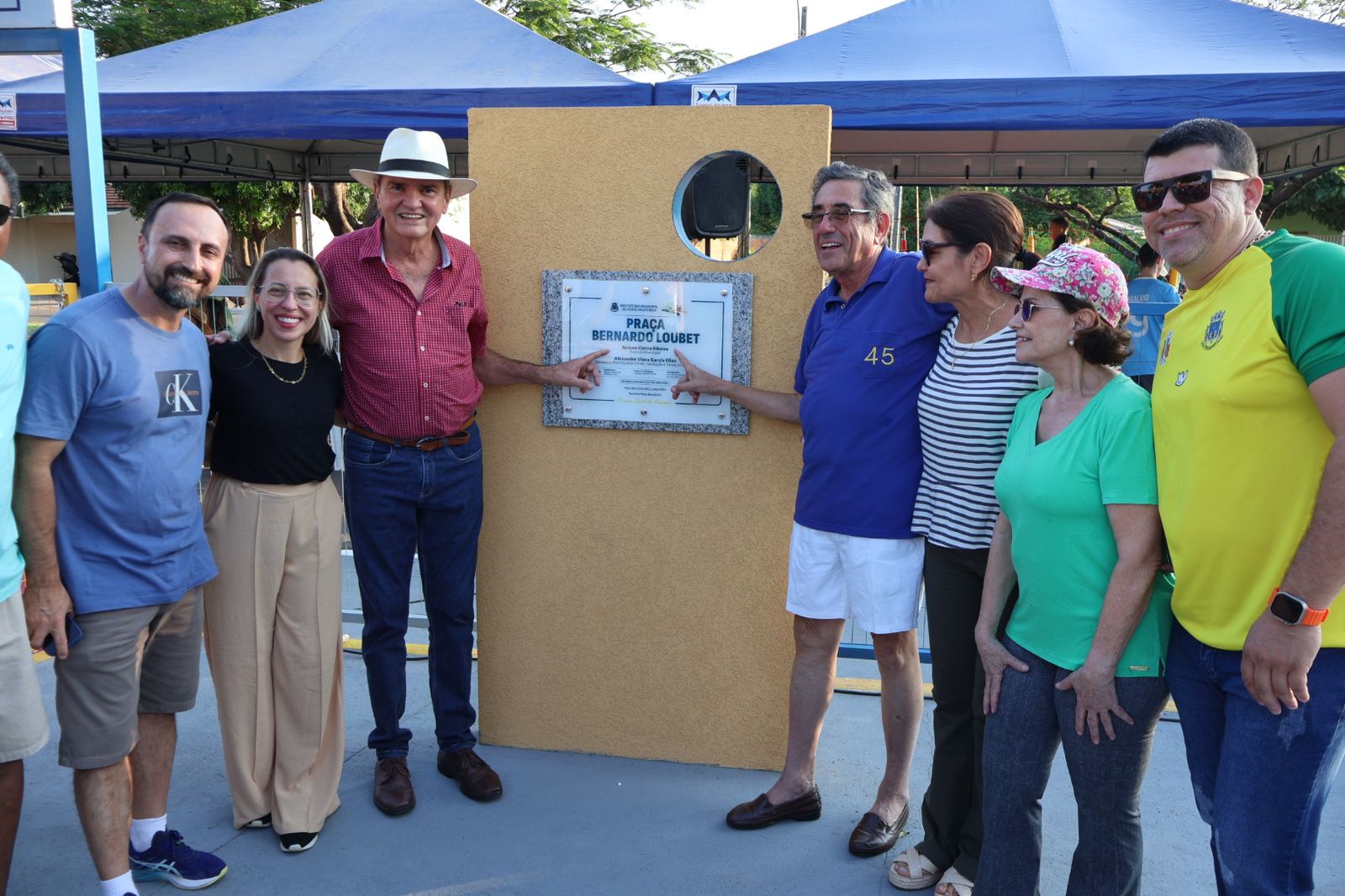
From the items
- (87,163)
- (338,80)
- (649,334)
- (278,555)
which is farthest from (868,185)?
(338,80)

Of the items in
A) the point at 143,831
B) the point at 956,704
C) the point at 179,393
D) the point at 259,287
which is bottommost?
the point at 143,831

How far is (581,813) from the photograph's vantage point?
10.8 feet

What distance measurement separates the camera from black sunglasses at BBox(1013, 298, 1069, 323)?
7.14 feet

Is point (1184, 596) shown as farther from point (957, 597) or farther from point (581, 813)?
point (581, 813)

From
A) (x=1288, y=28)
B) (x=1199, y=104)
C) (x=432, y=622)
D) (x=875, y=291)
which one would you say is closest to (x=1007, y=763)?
(x=875, y=291)

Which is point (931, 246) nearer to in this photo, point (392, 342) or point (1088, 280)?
point (1088, 280)

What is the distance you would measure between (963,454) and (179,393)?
1998 mm

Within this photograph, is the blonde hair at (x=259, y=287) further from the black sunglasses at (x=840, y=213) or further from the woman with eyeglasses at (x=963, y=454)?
the woman with eyeglasses at (x=963, y=454)

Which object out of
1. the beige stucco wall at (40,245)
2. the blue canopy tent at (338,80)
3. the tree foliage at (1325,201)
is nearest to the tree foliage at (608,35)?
the blue canopy tent at (338,80)

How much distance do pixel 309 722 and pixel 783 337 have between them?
1.92 metres

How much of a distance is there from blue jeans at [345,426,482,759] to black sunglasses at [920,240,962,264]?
158cm

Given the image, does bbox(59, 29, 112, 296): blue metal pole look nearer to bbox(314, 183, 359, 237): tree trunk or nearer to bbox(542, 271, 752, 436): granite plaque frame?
bbox(542, 271, 752, 436): granite plaque frame

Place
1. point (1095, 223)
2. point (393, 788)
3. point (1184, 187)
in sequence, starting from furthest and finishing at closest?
1. point (1095, 223)
2. point (393, 788)
3. point (1184, 187)

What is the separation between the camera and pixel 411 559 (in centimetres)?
338
